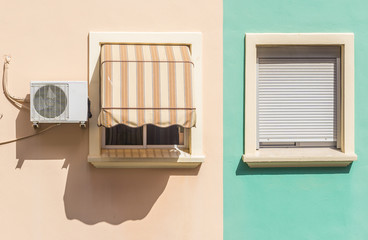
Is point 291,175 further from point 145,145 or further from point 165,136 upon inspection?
point 145,145

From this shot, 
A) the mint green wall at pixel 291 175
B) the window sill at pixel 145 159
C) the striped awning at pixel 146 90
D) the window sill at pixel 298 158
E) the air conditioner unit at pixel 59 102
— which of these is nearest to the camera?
the striped awning at pixel 146 90

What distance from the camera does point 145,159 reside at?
718 centimetres

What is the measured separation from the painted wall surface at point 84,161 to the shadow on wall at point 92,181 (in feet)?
0.06

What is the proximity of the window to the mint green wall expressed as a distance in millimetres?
236

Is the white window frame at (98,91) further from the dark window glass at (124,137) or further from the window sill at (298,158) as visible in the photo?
the window sill at (298,158)

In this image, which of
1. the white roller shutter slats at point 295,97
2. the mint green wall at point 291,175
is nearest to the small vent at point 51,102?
the mint green wall at point 291,175

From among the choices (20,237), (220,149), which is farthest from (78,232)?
(220,149)

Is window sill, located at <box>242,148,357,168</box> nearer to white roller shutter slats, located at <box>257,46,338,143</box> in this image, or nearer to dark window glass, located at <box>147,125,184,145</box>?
white roller shutter slats, located at <box>257,46,338,143</box>

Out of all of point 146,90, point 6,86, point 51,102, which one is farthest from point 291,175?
point 6,86

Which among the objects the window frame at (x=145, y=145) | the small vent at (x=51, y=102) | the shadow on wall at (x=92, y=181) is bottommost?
the shadow on wall at (x=92, y=181)

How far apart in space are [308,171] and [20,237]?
5.84 metres

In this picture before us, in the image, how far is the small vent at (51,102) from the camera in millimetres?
6781

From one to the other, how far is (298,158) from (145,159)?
9.76ft

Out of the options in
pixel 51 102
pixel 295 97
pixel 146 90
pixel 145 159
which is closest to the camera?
pixel 146 90
